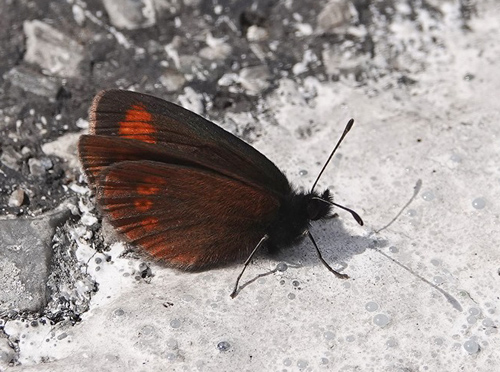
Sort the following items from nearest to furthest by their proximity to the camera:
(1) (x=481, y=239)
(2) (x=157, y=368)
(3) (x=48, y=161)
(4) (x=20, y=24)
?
(2) (x=157, y=368), (1) (x=481, y=239), (3) (x=48, y=161), (4) (x=20, y=24)

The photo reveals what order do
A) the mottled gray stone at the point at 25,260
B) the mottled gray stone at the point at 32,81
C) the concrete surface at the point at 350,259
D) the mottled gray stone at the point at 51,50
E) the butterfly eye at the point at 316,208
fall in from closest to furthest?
the concrete surface at the point at 350,259 < the mottled gray stone at the point at 25,260 < the butterfly eye at the point at 316,208 < the mottled gray stone at the point at 32,81 < the mottled gray stone at the point at 51,50

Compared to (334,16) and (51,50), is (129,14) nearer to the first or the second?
(51,50)

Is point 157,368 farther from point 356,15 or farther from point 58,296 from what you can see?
point 356,15

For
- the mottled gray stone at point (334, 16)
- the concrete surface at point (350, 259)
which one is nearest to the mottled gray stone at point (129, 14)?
the concrete surface at point (350, 259)

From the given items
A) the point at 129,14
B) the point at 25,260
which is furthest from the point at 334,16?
the point at 25,260

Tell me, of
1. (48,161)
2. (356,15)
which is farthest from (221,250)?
(356,15)

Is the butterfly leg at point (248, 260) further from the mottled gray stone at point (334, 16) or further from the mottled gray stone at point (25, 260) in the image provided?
the mottled gray stone at point (334, 16)

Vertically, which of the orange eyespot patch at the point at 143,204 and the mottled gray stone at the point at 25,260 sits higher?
the orange eyespot patch at the point at 143,204
